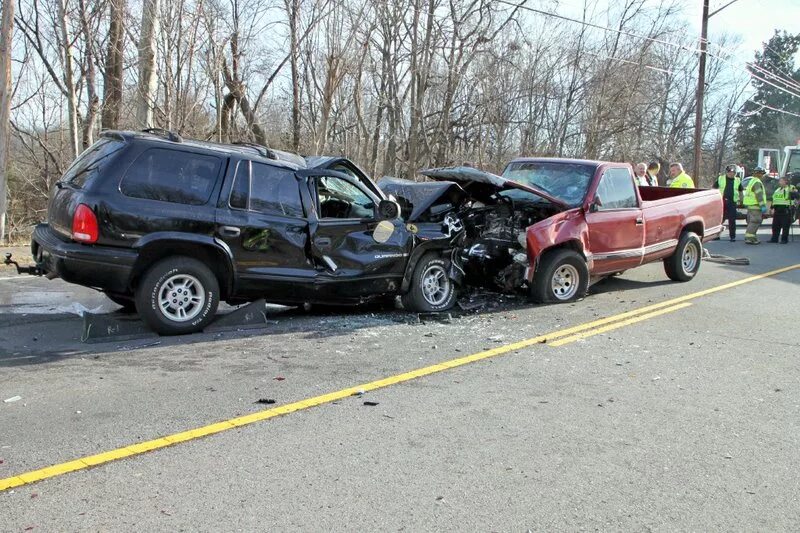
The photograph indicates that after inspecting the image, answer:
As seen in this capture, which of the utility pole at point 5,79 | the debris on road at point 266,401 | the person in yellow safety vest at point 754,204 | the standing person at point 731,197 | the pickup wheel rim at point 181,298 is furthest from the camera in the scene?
the standing person at point 731,197

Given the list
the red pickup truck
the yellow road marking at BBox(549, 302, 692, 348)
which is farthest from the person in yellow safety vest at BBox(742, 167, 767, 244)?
the yellow road marking at BBox(549, 302, 692, 348)

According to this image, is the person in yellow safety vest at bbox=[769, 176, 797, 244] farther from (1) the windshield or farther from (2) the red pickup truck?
(1) the windshield

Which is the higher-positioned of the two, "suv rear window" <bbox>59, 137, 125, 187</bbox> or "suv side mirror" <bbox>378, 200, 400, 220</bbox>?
"suv rear window" <bbox>59, 137, 125, 187</bbox>

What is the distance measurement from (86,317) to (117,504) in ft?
11.9

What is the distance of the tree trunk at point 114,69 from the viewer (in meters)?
14.3

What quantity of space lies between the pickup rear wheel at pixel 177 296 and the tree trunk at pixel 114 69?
9.94 meters

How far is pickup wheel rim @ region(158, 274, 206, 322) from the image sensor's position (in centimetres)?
650

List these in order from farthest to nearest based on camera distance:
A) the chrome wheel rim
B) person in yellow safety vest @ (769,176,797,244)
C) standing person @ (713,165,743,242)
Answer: standing person @ (713,165,743,242), person in yellow safety vest @ (769,176,797,244), the chrome wheel rim

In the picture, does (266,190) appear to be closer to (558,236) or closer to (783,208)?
(558,236)

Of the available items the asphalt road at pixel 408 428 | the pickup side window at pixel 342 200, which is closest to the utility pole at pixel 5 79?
the asphalt road at pixel 408 428

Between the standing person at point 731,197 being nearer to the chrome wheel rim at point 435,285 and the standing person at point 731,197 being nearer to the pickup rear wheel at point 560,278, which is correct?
the pickup rear wheel at point 560,278

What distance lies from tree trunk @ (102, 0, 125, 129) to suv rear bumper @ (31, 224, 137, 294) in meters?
9.73

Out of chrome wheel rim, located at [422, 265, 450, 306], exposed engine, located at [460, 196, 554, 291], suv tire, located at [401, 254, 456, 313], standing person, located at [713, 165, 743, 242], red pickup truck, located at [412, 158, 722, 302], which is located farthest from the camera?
standing person, located at [713, 165, 743, 242]

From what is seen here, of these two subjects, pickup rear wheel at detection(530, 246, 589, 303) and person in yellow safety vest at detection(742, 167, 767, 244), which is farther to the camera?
person in yellow safety vest at detection(742, 167, 767, 244)
